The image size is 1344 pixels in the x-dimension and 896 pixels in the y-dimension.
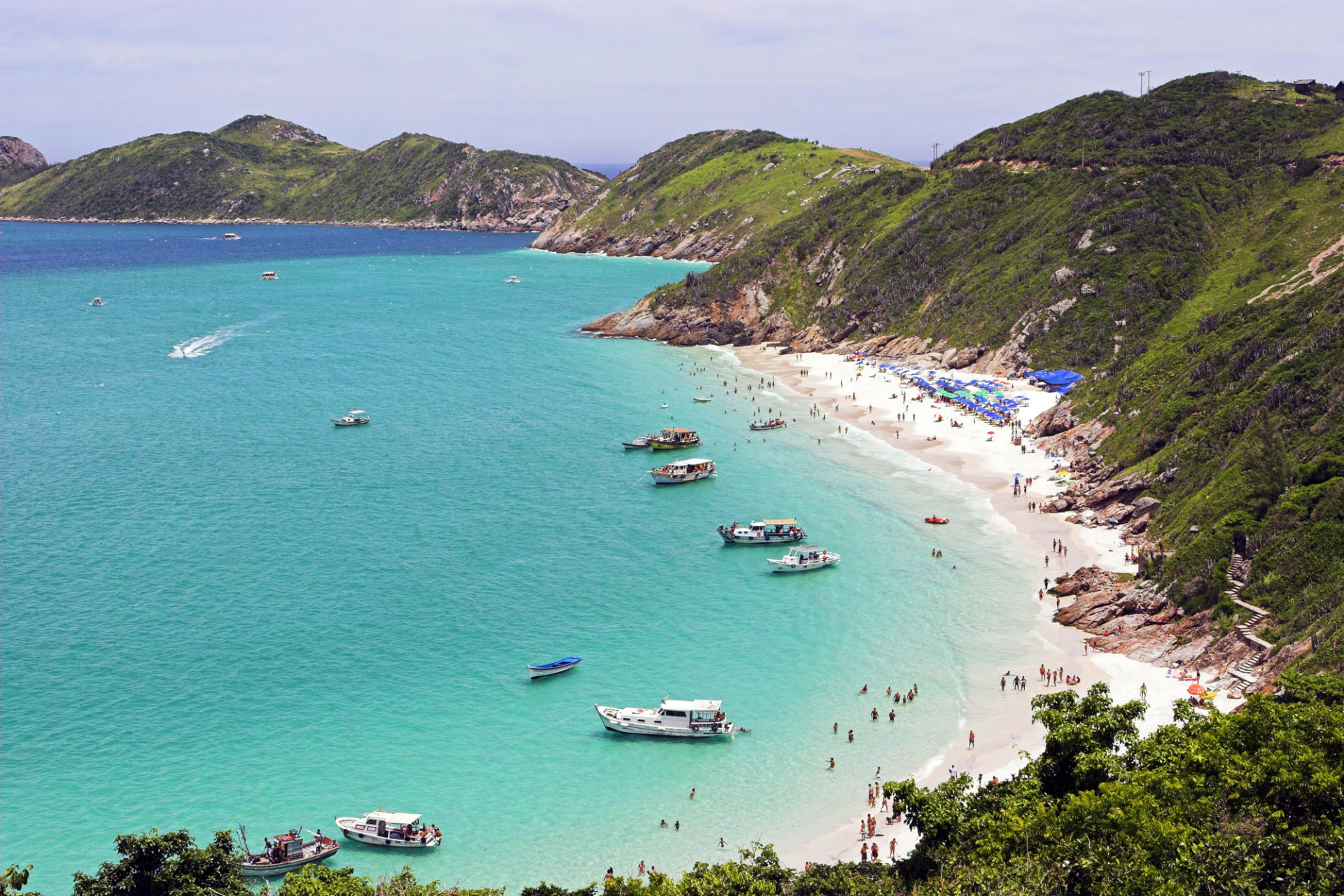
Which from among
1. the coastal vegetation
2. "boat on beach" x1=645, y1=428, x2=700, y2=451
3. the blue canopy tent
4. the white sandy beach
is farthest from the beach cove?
the blue canopy tent

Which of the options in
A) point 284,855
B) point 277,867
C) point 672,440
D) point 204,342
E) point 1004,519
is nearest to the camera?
point 277,867

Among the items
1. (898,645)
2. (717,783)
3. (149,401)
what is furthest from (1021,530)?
(149,401)

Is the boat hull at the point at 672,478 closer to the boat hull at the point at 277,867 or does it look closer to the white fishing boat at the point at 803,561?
the white fishing boat at the point at 803,561

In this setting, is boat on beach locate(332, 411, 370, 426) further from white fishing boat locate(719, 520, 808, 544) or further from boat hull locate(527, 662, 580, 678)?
boat hull locate(527, 662, 580, 678)

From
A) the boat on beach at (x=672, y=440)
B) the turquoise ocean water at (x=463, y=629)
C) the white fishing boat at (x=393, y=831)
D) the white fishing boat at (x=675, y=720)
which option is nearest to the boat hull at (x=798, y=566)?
the turquoise ocean water at (x=463, y=629)

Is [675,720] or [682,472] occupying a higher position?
[682,472]

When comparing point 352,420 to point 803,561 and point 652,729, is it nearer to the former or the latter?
point 803,561

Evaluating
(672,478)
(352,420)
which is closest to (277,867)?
(672,478)

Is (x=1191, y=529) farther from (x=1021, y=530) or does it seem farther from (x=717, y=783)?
(x=717, y=783)
